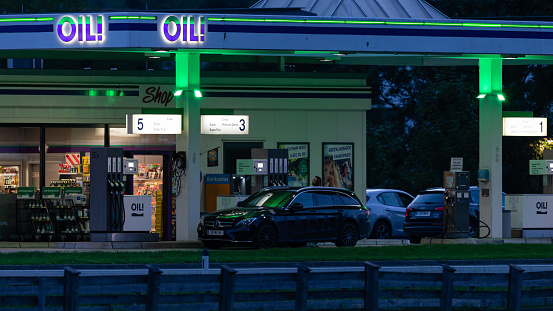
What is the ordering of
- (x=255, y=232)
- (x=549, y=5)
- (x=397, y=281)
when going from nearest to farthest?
1. (x=397, y=281)
2. (x=255, y=232)
3. (x=549, y=5)

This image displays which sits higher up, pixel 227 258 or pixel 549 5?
pixel 549 5

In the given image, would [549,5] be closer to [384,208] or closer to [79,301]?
[384,208]

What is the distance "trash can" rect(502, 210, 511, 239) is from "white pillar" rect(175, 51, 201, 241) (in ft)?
25.8

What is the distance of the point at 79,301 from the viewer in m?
11.3

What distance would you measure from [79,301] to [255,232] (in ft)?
40.7

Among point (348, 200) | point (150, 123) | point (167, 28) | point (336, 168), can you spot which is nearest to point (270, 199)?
point (348, 200)

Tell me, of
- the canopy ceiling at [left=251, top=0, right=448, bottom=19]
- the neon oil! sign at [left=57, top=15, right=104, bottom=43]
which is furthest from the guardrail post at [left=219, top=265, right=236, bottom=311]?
the canopy ceiling at [left=251, top=0, right=448, bottom=19]

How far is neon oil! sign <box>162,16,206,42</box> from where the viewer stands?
25281mm

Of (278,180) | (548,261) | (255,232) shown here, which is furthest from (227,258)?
(278,180)

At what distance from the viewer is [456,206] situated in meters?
26.9

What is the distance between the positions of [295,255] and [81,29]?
787 cm

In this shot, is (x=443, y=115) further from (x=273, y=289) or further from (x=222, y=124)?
(x=273, y=289)

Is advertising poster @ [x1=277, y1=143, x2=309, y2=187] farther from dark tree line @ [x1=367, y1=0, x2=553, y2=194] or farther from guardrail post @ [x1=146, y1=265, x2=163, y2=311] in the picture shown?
guardrail post @ [x1=146, y1=265, x2=163, y2=311]

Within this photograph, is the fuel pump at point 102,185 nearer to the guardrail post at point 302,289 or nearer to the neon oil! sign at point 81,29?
the neon oil! sign at point 81,29
